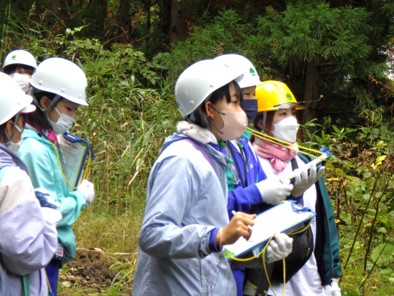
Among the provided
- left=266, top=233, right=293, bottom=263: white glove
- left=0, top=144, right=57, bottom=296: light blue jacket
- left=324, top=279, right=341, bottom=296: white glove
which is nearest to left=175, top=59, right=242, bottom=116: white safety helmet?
left=266, top=233, right=293, bottom=263: white glove

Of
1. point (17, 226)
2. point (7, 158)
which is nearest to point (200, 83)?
point (7, 158)

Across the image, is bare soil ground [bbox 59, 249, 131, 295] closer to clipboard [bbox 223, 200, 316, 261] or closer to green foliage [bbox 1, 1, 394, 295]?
green foliage [bbox 1, 1, 394, 295]

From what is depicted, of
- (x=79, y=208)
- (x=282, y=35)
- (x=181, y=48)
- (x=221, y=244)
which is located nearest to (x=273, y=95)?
(x=79, y=208)

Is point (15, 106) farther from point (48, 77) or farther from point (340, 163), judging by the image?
point (340, 163)

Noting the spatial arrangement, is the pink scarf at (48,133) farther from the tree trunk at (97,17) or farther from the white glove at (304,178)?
the tree trunk at (97,17)

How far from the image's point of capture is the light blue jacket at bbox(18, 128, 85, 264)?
4.00 metres

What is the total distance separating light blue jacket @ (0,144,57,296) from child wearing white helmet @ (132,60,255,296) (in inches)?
15.3

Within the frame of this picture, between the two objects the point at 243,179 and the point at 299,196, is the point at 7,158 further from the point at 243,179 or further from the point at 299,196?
the point at 299,196

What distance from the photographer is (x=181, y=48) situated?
39.7 feet

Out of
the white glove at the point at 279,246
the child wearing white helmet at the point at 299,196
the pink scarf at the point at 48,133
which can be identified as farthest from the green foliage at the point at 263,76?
the white glove at the point at 279,246

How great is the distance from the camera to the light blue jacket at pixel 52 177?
400 centimetres

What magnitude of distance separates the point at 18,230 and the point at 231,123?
1.02 metres

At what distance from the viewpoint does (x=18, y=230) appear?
3029 millimetres

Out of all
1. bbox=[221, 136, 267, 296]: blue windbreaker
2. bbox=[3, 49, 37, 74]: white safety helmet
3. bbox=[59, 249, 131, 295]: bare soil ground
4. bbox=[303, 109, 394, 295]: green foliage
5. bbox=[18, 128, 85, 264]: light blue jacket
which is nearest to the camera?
bbox=[221, 136, 267, 296]: blue windbreaker
